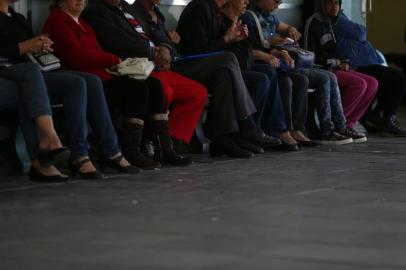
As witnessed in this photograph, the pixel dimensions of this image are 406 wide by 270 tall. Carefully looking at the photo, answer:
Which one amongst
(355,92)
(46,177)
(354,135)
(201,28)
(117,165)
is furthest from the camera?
(355,92)

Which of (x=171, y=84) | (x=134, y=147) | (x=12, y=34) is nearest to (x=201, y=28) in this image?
(x=171, y=84)

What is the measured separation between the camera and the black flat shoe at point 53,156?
567cm

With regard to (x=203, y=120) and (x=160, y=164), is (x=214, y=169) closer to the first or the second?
(x=160, y=164)

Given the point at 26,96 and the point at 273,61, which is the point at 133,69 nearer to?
the point at 26,96

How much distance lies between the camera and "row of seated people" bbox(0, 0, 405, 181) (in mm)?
5918

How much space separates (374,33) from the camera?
16328 mm

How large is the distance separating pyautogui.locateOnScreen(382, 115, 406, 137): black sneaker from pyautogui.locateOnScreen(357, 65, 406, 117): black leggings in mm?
60

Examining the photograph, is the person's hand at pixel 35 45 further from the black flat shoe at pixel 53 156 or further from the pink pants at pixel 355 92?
the pink pants at pixel 355 92

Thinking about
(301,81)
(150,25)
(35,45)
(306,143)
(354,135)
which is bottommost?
(354,135)

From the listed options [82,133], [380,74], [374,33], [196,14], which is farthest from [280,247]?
[374,33]

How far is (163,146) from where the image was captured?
22.2 feet

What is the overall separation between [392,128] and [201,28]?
2.82 metres

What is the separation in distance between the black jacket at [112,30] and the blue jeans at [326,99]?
2091 mm

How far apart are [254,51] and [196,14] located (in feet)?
2.43
